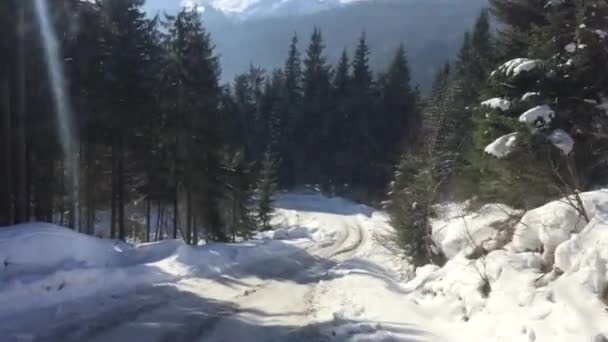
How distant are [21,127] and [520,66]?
15.4m

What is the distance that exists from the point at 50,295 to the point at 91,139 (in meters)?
14.8

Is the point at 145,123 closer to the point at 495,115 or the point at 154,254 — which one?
the point at 154,254

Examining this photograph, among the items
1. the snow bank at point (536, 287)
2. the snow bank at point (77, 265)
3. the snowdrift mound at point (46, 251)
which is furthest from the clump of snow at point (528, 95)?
the snowdrift mound at point (46, 251)

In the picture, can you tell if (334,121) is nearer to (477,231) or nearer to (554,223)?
(477,231)

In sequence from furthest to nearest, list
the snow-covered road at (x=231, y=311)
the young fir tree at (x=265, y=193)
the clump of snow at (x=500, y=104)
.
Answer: the young fir tree at (x=265, y=193) → the clump of snow at (x=500, y=104) → the snow-covered road at (x=231, y=311)

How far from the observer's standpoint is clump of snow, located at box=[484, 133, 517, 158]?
1159 centimetres

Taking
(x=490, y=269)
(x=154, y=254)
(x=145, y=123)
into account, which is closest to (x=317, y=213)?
(x=145, y=123)

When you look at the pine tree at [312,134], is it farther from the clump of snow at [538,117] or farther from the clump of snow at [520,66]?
the clump of snow at [538,117]

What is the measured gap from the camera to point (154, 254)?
17.0m

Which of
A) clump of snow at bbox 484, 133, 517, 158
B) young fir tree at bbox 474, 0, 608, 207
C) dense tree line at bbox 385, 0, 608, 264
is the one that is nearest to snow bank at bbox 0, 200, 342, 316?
dense tree line at bbox 385, 0, 608, 264

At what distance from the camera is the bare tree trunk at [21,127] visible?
54.9ft

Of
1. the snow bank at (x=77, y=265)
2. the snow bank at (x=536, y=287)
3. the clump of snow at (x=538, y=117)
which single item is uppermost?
the clump of snow at (x=538, y=117)

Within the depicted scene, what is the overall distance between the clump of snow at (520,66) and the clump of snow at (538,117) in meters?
1.12

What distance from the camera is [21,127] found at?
673 inches
